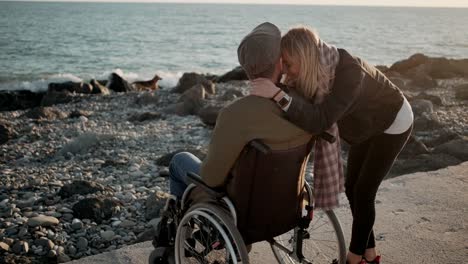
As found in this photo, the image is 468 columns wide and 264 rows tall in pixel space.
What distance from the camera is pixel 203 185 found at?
2758 millimetres

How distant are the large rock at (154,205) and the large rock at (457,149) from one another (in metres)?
3.76

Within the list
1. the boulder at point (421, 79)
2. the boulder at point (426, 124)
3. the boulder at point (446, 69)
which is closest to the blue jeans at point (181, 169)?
the boulder at point (426, 124)

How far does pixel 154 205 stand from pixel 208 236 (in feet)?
9.07

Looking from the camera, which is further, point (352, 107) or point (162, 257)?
point (162, 257)

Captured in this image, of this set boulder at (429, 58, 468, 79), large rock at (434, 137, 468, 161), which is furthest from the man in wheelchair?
boulder at (429, 58, 468, 79)

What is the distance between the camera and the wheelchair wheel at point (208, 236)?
8.30 ft

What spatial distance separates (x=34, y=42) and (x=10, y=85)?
78.1 ft

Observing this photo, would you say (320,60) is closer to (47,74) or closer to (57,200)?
(57,200)

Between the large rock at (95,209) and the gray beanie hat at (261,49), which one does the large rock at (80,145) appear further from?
the gray beanie hat at (261,49)

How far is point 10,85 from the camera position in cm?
2350

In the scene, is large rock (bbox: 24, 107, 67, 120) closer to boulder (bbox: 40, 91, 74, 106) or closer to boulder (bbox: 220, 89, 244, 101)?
boulder (bbox: 40, 91, 74, 106)

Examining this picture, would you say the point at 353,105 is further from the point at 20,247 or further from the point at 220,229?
the point at 20,247

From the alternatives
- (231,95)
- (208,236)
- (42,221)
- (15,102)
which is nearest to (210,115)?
(231,95)

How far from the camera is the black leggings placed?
9.82ft
